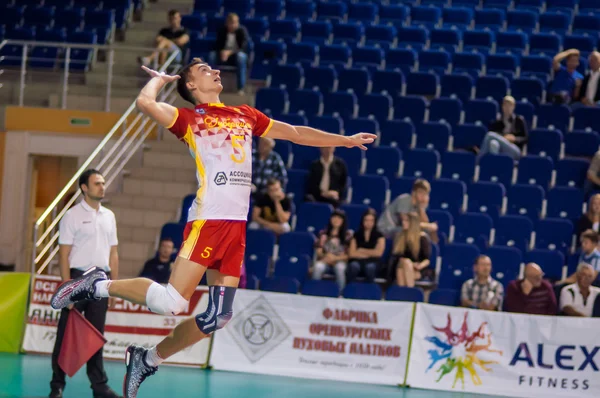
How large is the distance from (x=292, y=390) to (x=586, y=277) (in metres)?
3.60

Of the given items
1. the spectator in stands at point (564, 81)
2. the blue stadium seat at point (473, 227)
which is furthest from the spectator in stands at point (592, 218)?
the spectator in stands at point (564, 81)

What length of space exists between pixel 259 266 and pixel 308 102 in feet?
12.1

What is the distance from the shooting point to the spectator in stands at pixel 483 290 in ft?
35.6

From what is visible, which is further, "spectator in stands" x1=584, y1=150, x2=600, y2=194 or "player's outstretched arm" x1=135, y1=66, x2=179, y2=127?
"spectator in stands" x1=584, y1=150, x2=600, y2=194

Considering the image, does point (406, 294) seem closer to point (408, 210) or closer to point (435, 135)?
point (408, 210)

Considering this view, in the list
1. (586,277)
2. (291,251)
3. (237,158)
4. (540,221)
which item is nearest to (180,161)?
(291,251)

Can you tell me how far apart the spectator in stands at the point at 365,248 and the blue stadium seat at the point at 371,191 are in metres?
1.26

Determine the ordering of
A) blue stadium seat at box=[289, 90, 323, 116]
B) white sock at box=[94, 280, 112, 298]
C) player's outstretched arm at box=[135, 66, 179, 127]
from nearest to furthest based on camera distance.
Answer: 1. player's outstretched arm at box=[135, 66, 179, 127]
2. white sock at box=[94, 280, 112, 298]
3. blue stadium seat at box=[289, 90, 323, 116]

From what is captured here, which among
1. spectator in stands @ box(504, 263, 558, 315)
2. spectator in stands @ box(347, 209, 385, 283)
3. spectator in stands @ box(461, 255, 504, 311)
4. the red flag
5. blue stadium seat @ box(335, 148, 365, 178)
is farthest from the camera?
blue stadium seat @ box(335, 148, 365, 178)

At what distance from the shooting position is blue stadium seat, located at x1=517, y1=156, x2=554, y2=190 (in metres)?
13.3

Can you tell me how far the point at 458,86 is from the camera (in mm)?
15117

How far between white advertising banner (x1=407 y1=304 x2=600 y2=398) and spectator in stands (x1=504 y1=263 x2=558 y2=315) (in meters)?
0.53

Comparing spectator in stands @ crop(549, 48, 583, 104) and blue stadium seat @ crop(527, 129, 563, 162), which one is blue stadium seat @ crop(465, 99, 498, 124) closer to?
blue stadium seat @ crop(527, 129, 563, 162)

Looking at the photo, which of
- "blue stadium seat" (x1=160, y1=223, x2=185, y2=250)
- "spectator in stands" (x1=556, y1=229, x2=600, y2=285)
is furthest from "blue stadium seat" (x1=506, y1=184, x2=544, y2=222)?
"blue stadium seat" (x1=160, y1=223, x2=185, y2=250)
